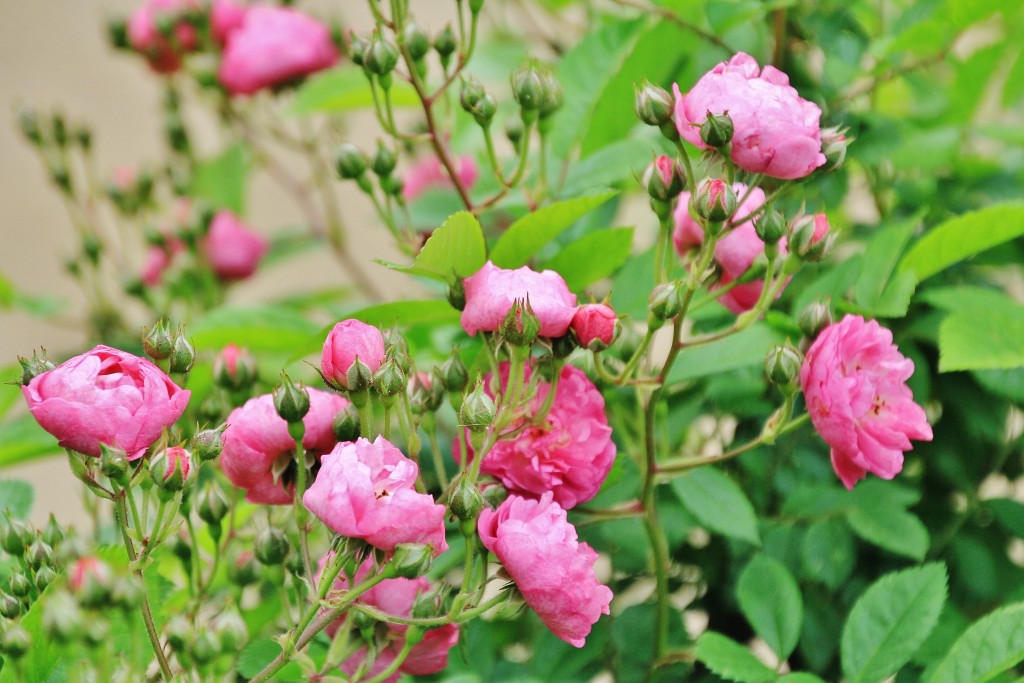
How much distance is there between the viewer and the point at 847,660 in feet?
1.44

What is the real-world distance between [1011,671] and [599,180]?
0.29m

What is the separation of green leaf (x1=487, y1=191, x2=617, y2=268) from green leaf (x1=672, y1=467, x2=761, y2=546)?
14 cm

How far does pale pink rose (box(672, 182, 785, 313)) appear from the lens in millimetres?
432

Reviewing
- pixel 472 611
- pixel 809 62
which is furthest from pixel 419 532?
pixel 809 62

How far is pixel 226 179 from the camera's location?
0.98 m

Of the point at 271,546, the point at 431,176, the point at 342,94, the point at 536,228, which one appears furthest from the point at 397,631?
the point at 431,176

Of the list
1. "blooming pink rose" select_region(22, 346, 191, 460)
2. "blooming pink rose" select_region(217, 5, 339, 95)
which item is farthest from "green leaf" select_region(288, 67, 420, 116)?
"blooming pink rose" select_region(22, 346, 191, 460)

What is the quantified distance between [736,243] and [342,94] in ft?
1.15

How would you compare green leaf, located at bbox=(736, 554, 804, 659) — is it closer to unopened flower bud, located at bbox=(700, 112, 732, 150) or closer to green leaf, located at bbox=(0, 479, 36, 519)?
unopened flower bud, located at bbox=(700, 112, 732, 150)

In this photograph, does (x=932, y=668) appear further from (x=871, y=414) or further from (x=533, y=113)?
(x=533, y=113)

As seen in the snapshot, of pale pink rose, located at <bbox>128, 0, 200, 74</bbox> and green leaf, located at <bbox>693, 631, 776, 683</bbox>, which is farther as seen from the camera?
pale pink rose, located at <bbox>128, 0, 200, 74</bbox>

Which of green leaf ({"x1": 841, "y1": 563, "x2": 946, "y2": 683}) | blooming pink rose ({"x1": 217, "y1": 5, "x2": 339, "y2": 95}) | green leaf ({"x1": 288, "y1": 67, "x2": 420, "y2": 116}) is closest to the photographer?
green leaf ({"x1": 841, "y1": 563, "x2": 946, "y2": 683})

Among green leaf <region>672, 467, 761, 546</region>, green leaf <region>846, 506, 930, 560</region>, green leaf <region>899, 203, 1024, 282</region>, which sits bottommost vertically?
green leaf <region>846, 506, 930, 560</region>

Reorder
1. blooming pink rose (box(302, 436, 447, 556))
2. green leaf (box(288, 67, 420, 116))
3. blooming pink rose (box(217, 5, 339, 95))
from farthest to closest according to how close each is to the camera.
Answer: blooming pink rose (box(217, 5, 339, 95)) → green leaf (box(288, 67, 420, 116)) → blooming pink rose (box(302, 436, 447, 556))
